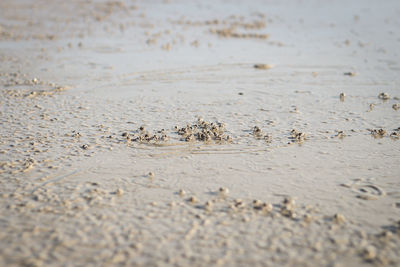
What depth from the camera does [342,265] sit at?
3.73 m

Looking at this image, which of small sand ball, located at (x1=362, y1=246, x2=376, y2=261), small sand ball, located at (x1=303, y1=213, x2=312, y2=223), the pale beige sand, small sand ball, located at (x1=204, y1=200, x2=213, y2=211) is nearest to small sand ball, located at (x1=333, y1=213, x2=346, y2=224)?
the pale beige sand

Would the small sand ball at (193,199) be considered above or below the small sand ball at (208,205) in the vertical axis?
above

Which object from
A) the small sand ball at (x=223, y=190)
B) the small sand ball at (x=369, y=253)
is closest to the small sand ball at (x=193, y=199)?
the small sand ball at (x=223, y=190)

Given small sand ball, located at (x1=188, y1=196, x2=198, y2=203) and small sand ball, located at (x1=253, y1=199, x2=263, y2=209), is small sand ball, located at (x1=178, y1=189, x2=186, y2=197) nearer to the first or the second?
small sand ball, located at (x1=188, y1=196, x2=198, y2=203)

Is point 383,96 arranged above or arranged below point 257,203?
above

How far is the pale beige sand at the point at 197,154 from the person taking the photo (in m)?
4.00

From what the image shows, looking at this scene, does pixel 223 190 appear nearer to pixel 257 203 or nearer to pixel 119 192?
pixel 257 203

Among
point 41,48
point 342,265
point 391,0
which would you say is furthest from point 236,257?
point 391,0

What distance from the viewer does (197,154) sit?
5.91 meters

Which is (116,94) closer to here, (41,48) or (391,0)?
(41,48)

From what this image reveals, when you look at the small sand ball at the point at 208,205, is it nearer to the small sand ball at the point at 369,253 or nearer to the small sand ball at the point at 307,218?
the small sand ball at the point at 307,218

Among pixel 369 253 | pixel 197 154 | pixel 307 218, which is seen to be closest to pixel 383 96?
pixel 197 154

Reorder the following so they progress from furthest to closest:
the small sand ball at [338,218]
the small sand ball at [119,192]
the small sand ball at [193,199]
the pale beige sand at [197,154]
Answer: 1. the small sand ball at [119,192]
2. the small sand ball at [193,199]
3. the small sand ball at [338,218]
4. the pale beige sand at [197,154]

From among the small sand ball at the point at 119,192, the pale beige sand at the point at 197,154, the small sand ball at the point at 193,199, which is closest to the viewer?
the pale beige sand at the point at 197,154
